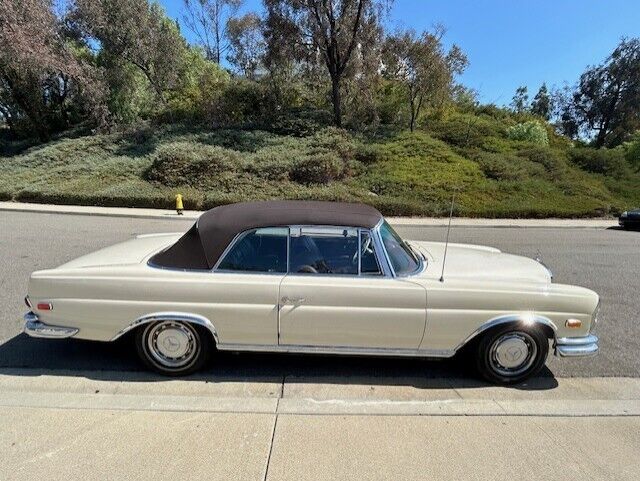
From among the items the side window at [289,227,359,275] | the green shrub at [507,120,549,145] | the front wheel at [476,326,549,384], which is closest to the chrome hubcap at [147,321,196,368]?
the side window at [289,227,359,275]

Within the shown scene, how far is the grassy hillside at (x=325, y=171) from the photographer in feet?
49.9

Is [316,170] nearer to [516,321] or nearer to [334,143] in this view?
[334,143]

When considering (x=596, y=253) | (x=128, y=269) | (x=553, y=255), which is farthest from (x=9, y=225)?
(x=596, y=253)

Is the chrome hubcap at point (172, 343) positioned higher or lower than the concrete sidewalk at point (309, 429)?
higher

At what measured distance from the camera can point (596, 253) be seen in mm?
8797

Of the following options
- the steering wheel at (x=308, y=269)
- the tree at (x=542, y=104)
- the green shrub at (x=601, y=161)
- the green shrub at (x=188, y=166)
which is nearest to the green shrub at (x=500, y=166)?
the green shrub at (x=601, y=161)

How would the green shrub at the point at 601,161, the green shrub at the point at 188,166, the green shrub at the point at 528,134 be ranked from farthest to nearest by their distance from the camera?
the green shrub at the point at 528,134
the green shrub at the point at 601,161
the green shrub at the point at 188,166

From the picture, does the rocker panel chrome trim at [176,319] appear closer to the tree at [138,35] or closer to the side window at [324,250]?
the side window at [324,250]

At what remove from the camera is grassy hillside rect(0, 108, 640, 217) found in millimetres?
15195

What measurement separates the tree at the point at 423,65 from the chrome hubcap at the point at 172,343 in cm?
2214

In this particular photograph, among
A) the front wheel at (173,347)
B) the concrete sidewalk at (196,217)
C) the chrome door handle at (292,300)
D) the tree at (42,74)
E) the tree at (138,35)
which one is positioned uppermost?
the tree at (138,35)

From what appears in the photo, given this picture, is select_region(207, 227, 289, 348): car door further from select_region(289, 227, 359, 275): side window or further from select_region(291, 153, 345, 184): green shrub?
select_region(291, 153, 345, 184): green shrub

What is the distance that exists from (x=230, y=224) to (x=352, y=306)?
119cm

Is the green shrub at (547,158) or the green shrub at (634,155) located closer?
the green shrub at (547,158)
